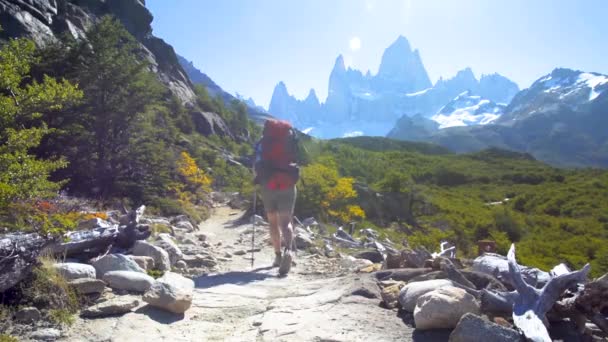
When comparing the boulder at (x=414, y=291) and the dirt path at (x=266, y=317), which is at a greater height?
the boulder at (x=414, y=291)

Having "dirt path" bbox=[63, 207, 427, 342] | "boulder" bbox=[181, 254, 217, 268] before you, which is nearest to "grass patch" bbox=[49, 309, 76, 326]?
"dirt path" bbox=[63, 207, 427, 342]

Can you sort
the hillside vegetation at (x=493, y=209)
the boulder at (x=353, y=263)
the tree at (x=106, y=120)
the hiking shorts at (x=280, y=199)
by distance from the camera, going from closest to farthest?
the hiking shorts at (x=280, y=199), the boulder at (x=353, y=263), the tree at (x=106, y=120), the hillside vegetation at (x=493, y=209)

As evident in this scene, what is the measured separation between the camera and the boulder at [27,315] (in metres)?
3.47

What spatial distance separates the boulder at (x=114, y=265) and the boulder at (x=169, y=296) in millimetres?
1037

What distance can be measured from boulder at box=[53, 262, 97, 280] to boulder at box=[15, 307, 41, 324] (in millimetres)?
680

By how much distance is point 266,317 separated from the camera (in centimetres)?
408

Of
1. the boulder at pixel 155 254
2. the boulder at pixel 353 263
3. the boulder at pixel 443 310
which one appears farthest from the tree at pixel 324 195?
the boulder at pixel 443 310

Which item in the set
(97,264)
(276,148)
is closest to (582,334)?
(276,148)

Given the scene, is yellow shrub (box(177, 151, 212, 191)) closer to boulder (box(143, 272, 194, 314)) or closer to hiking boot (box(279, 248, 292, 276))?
hiking boot (box(279, 248, 292, 276))

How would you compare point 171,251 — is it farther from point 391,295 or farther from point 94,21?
point 94,21

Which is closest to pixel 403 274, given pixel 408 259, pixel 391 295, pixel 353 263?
pixel 408 259

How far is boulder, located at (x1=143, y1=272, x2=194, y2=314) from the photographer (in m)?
4.01

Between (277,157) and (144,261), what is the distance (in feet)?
8.22

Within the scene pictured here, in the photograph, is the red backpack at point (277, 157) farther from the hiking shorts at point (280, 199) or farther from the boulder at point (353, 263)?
the boulder at point (353, 263)
